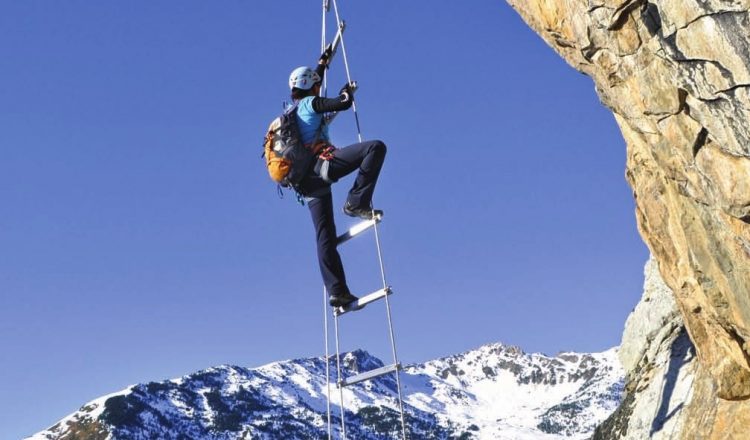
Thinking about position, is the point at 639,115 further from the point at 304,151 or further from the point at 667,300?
the point at 667,300

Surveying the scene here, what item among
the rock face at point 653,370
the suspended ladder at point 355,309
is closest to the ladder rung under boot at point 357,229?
the suspended ladder at point 355,309

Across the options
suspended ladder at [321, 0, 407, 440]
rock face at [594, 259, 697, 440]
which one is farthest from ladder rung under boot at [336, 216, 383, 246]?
rock face at [594, 259, 697, 440]

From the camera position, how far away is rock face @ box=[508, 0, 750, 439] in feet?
35.4

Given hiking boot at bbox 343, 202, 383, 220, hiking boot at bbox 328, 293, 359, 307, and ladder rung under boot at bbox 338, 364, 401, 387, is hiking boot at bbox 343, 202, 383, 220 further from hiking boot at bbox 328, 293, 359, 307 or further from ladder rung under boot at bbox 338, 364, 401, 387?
ladder rung under boot at bbox 338, 364, 401, 387

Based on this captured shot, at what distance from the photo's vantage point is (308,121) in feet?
45.5

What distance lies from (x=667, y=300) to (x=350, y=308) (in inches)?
635

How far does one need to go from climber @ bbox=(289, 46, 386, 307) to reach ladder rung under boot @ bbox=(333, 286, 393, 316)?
0.32 ft

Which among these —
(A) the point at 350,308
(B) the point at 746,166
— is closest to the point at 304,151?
(A) the point at 350,308

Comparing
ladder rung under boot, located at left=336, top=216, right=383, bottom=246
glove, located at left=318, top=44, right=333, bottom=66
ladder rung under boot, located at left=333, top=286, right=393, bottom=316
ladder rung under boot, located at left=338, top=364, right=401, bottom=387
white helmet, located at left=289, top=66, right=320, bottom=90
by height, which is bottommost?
ladder rung under boot, located at left=338, top=364, right=401, bottom=387

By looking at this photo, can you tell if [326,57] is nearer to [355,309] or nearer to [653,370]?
[355,309]

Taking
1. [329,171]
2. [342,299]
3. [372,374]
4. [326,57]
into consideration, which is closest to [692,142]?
[329,171]

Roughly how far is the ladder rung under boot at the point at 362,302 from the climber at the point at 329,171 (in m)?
0.10

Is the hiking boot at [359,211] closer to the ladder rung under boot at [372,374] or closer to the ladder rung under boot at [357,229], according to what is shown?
the ladder rung under boot at [357,229]

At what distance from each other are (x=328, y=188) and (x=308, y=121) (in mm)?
1257
